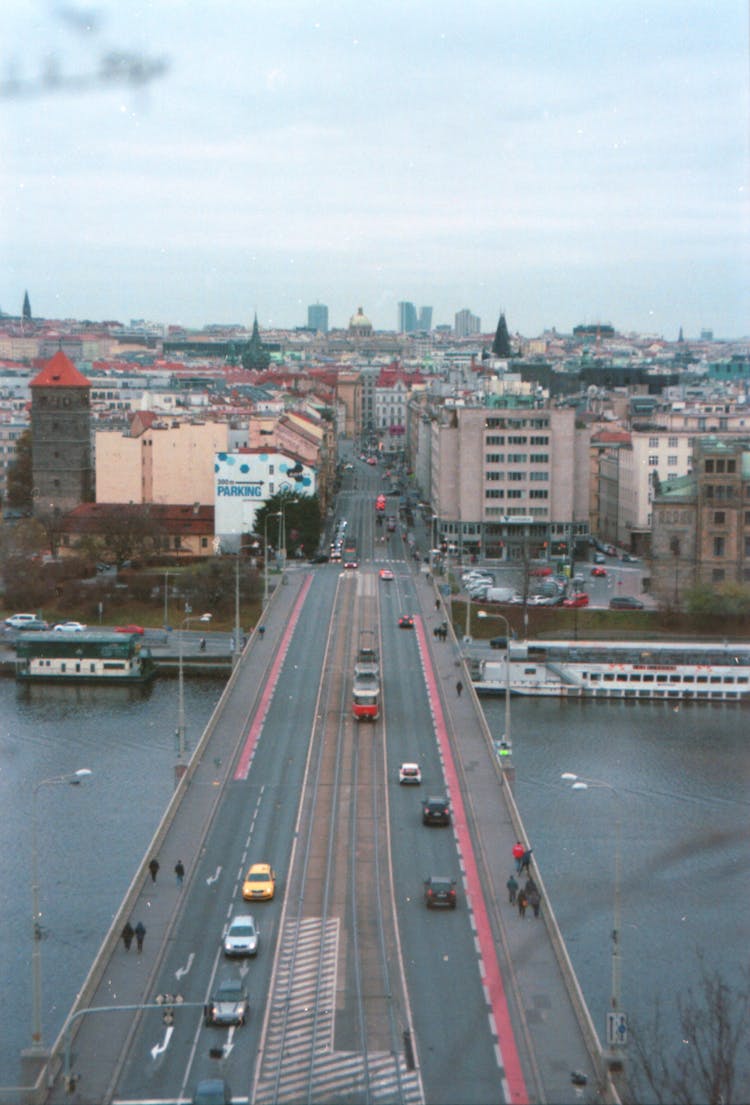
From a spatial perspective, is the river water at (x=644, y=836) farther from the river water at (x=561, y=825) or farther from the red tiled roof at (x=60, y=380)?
the red tiled roof at (x=60, y=380)

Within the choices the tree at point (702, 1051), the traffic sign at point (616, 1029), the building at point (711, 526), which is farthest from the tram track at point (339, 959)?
the building at point (711, 526)

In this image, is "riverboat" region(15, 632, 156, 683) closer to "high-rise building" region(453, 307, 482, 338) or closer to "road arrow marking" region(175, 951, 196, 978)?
"road arrow marking" region(175, 951, 196, 978)

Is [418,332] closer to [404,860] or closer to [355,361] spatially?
[355,361]

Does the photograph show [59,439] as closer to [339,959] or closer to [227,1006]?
[339,959]

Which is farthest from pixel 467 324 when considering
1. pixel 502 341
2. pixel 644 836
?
pixel 644 836

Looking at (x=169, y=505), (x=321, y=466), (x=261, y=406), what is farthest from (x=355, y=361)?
(x=169, y=505)

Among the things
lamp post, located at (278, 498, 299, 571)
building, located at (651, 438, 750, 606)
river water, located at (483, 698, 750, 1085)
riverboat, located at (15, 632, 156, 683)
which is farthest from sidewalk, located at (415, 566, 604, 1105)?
lamp post, located at (278, 498, 299, 571)
